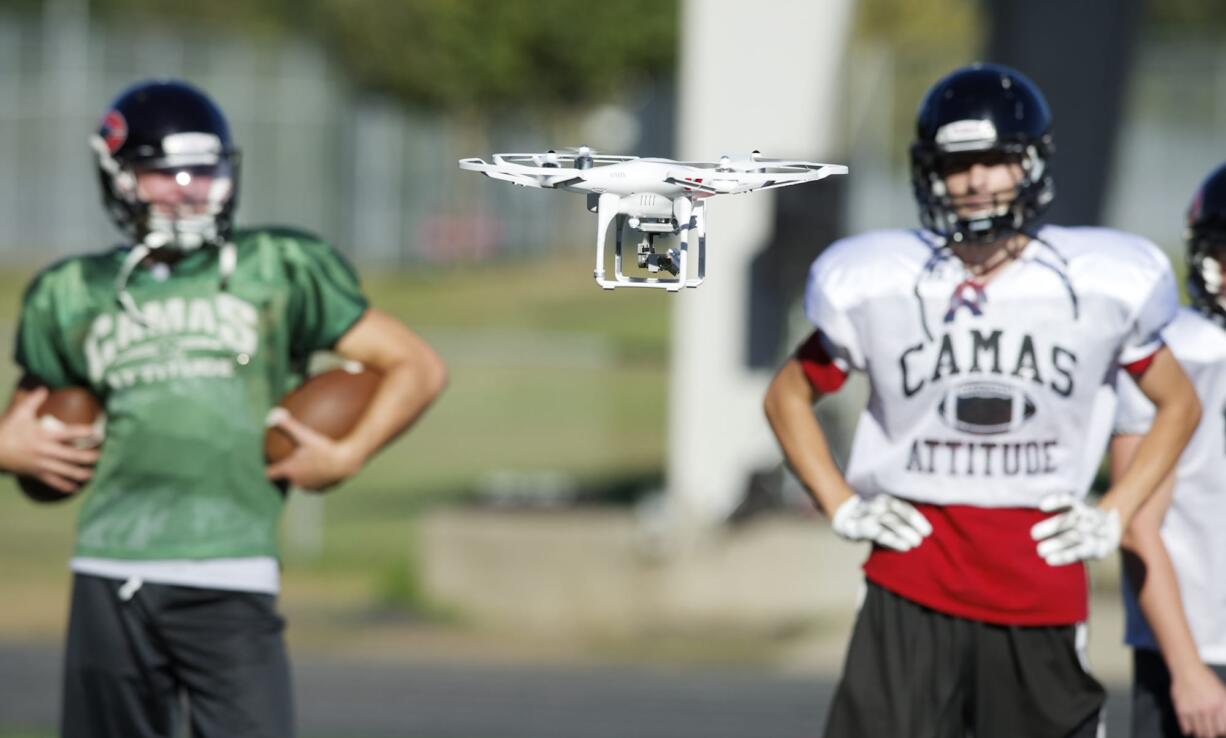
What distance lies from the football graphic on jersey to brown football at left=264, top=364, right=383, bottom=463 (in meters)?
1.40

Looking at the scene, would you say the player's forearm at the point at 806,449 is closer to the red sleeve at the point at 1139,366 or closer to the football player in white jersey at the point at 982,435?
the football player in white jersey at the point at 982,435

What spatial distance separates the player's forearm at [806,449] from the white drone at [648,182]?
163 cm

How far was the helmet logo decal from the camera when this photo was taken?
16.0ft

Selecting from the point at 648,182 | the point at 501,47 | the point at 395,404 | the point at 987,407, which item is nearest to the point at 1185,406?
the point at 987,407

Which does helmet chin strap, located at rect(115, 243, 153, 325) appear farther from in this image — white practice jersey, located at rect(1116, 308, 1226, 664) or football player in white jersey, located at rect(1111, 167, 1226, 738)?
white practice jersey, located at rect(1116, 308, 1226, 664)

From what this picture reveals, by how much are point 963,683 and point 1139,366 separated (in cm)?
77

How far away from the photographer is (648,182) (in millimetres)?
2889

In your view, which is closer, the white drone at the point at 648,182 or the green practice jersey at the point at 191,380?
the white drone at the point at 648,182

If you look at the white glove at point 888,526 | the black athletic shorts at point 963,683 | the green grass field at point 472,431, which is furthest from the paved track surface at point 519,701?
the white glove at point 888,526

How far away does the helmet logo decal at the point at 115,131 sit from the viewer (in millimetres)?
4863

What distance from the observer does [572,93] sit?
163 ft

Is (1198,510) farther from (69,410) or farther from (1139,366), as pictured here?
(69,410)

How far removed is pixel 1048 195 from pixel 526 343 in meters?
32.0

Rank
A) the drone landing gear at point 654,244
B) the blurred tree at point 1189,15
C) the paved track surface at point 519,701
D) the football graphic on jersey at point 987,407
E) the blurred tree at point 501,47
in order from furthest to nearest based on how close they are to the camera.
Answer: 1. the blurred tree at point 1189,15
2. the blurred tree at point 501,47
3. the paved track surface at point 519,701
4. the football graphic on jersey at point 987,407
5. the drone landing gear at point 654,244
